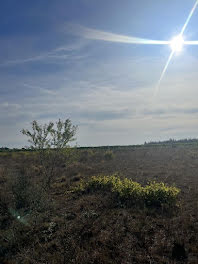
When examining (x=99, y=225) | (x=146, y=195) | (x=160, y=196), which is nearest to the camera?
(x=99, y=225)

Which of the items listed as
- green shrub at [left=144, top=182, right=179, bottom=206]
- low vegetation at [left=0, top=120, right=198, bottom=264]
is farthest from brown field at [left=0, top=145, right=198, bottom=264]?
green shrub at [left=144, top=182, right=179, bottom=206]

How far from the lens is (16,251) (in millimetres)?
4559

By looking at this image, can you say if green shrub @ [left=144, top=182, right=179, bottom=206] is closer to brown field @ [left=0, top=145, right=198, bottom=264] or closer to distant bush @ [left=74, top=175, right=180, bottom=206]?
distant bush @ [left=74, top=175, right=180, bottom=206]

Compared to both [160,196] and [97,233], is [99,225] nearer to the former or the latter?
[97,233]

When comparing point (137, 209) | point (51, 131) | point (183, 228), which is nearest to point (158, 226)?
point (183, 228)

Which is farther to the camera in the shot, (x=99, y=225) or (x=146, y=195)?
(x=146, y=195)

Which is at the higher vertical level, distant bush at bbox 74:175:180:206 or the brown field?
distant bush at bbox 74:175:180:206

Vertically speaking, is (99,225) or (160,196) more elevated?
(160,196)

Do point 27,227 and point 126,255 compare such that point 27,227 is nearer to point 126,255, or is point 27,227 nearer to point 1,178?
point 126,255

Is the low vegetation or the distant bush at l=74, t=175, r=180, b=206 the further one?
the distant bush at l=74, t=175, r=180, b=206

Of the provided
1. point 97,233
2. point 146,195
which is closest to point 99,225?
point 97,233

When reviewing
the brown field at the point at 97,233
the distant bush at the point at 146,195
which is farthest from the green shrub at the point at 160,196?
the brown field at the point at 97,233

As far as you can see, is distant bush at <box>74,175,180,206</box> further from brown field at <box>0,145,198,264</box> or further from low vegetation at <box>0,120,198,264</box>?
brown field at <box>0,145,198,264</box>

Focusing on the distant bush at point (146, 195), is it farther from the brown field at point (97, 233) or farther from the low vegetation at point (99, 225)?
the brown field at point (97, 233)
